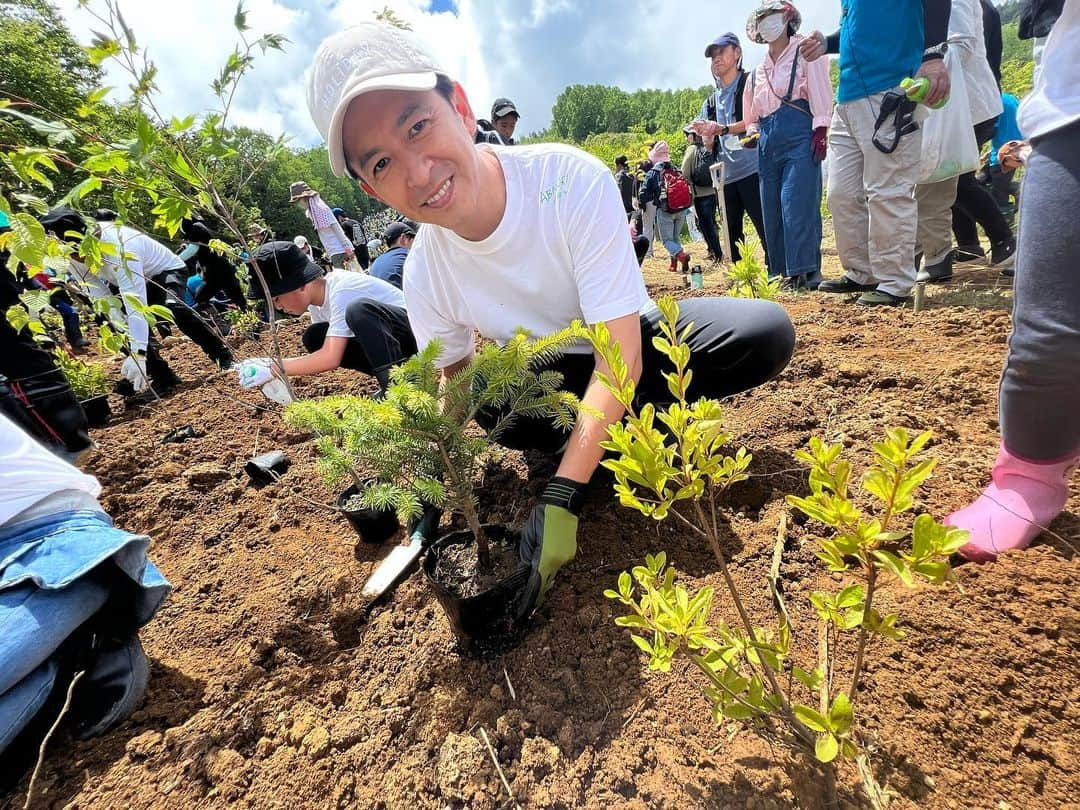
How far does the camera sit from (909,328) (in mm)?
2654

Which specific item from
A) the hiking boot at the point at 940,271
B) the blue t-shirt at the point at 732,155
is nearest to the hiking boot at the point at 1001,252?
the hiking boot at the point at 940,271

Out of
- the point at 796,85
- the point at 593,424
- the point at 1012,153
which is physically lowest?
the point at 1012,153

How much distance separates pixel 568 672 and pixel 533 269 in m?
1.26

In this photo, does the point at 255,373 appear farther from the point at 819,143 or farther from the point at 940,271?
the point at 940,271

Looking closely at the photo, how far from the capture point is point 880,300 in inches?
129

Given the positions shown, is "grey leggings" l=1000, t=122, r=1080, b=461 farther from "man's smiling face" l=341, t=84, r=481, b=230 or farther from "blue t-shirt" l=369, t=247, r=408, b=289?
"blue t-shirt" l=369, t=247, r=408, b=289

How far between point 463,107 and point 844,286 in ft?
11.3

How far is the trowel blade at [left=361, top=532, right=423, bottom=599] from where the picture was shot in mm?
1699

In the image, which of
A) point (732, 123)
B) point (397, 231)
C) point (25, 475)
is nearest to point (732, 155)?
point (732, 123)

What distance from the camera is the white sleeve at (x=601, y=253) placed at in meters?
1.52

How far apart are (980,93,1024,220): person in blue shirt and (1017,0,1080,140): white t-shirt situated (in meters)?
4.41

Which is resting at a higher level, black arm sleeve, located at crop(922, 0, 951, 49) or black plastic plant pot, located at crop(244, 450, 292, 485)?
black arm sleeve, located at crop(922, 0, 951, 49)

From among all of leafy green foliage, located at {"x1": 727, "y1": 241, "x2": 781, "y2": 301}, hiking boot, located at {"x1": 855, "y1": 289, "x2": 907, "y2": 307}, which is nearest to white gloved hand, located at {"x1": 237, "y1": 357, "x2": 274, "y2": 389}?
leafy green foliage, located at {"x1": 727, "y1": 241, "x2": 781, "y2": 301}

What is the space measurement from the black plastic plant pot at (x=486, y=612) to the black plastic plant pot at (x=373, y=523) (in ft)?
2.13
